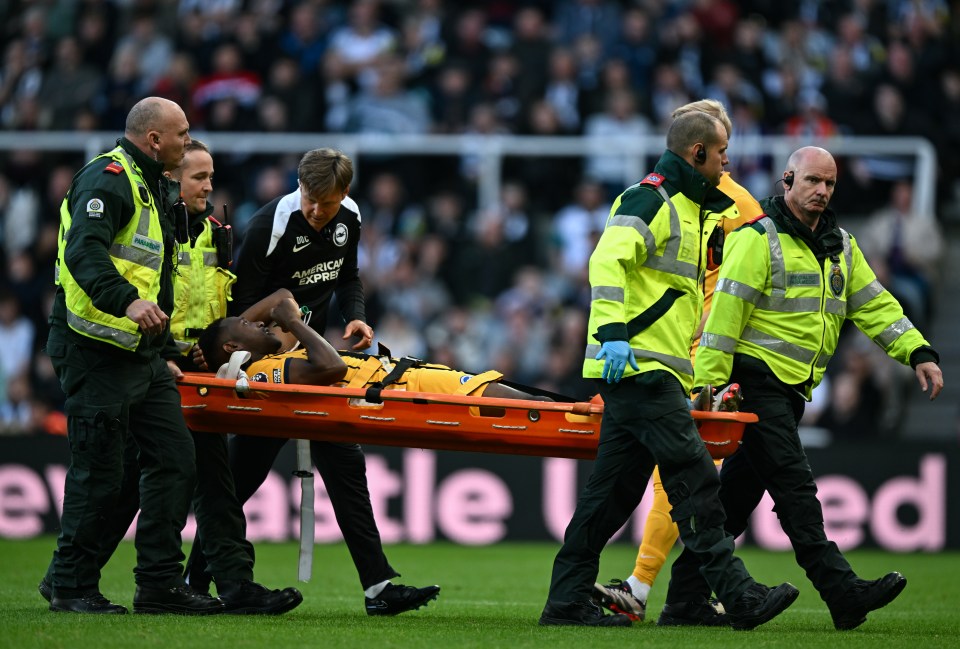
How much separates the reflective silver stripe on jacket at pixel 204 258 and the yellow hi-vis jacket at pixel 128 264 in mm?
610

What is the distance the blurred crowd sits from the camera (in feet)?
44.3

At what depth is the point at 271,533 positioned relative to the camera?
39.5 ft

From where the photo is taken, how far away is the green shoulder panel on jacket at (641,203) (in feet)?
20.5

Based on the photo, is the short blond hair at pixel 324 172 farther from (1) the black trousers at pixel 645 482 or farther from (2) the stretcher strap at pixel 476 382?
(1) the black trousers at pixel 645 482

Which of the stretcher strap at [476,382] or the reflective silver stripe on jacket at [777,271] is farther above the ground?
the reflective silver stripe on jacket at [777,271]

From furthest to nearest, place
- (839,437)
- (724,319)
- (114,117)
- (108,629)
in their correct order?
(114,117) → (839,437) → (724,319) → (108,629)

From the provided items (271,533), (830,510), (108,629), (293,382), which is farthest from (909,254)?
(108,629)

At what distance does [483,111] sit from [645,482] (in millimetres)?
8422

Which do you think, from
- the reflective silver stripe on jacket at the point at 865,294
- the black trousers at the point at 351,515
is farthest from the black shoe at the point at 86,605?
the reflective silver stripe on jacket at the point at 865,294

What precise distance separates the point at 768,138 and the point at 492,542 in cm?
462

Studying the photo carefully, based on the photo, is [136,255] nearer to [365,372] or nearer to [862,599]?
[365,372]

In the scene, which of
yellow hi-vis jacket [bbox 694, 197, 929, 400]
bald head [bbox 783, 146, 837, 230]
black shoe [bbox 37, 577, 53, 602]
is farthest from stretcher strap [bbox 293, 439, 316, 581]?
bald head [bbox 783, 146, 837, 230]

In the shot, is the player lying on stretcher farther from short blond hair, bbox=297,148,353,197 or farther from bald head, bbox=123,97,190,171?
bald head, bbox=123,97,190,171

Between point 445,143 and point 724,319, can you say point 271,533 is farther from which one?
point 724,319
